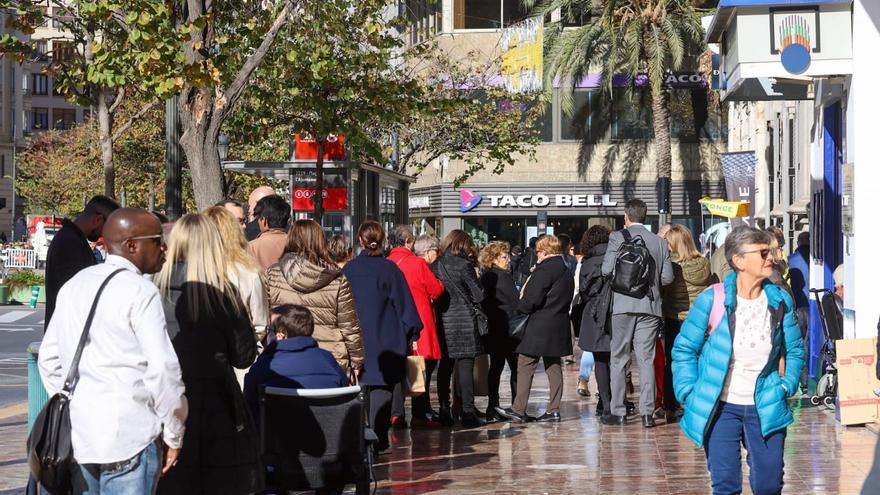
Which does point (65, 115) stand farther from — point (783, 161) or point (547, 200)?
point (783, 161)

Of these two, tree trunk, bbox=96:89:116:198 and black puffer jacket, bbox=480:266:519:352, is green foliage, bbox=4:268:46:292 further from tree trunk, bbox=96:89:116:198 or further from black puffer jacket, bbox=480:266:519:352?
black puffer jacket, bbox=480:266:519:352

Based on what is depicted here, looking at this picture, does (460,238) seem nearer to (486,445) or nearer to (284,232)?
(486,445)

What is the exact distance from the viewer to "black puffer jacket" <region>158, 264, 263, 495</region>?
632 cm

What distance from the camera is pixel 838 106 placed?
13.6m

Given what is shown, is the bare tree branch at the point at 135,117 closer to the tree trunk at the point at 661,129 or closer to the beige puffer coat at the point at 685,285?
the beige puffer coat at the point at 685,285

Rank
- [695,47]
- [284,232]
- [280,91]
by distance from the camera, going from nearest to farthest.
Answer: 1. [284,232]
2. [280,91]
3. [695,47]

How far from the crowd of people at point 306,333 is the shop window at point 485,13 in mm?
35821

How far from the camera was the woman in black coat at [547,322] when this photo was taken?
13359 mm

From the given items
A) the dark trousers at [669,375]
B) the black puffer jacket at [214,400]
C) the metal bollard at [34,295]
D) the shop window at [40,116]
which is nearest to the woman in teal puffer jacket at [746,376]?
the black puffer jacket at [214,400]

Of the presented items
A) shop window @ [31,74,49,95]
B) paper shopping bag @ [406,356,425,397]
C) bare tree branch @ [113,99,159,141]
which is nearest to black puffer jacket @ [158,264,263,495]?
paper shopping bag @ [406,356,425,397]

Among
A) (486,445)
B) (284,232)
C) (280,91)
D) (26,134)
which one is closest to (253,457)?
(284,232)

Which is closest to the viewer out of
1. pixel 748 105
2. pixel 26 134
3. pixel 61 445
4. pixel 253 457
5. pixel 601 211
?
pixel 61 445

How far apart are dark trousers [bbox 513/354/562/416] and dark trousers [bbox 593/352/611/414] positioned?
36cm

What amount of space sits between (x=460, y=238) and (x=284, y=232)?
338cm
